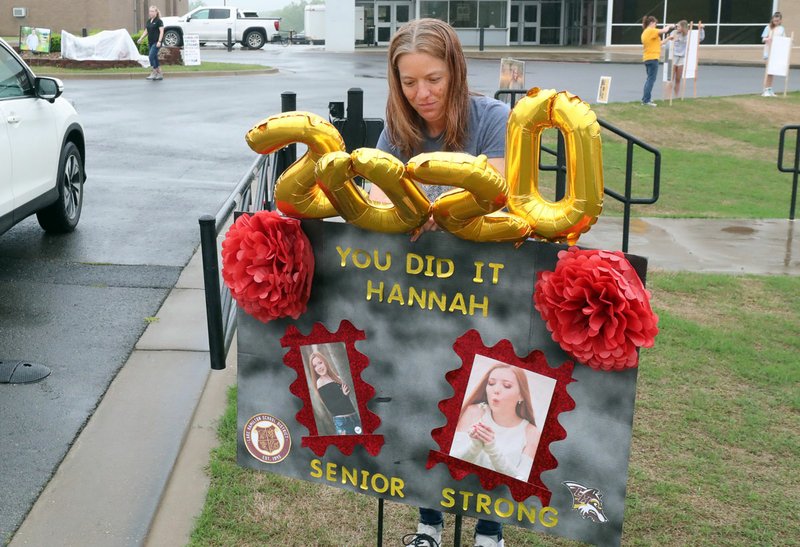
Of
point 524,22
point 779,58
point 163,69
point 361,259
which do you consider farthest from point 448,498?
point 524,22

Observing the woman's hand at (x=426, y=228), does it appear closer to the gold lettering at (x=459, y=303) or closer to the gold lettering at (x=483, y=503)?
the gold lettering at (x=459, y=303)

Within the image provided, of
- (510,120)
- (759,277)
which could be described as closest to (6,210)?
(510,120)

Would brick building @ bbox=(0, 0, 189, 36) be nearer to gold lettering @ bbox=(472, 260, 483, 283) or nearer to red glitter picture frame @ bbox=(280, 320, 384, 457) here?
red glitter picture frame @ bbox=(280, 320, 384, 457)

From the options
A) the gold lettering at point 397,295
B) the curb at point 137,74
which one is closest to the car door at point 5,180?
the gold lettering at point 397,295

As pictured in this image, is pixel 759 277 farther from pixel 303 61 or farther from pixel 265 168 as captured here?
pixel 303 61

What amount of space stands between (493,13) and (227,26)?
13.8 meters

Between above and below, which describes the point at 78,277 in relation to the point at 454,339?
below

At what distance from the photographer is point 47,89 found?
7195mm

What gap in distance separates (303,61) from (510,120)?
1342 inches

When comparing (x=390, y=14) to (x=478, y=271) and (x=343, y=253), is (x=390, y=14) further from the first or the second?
(x=478, y=271)

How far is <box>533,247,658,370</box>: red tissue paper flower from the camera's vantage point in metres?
2.16

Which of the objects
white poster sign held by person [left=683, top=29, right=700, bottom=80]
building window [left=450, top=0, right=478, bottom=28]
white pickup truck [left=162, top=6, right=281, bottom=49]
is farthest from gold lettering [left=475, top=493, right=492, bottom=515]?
building window [left=450, top=0, right=478, bottom=28]

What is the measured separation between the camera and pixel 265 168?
5055 mm

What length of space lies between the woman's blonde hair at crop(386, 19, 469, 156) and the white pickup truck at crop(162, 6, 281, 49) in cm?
4491
